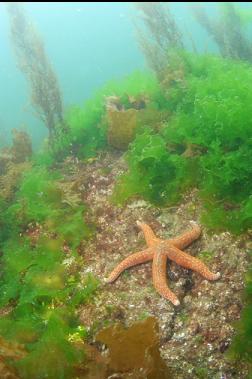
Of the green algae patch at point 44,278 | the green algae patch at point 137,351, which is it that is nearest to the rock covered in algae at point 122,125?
the green algae patch at point 44,278

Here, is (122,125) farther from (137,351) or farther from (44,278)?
(137,351)

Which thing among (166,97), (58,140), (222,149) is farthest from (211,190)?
(58,140)

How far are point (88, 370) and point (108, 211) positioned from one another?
332 cm

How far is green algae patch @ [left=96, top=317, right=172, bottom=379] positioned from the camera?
12.3 feet

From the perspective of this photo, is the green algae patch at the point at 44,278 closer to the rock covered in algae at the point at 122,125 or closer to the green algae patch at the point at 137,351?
the green algae patch at the point at 137,351

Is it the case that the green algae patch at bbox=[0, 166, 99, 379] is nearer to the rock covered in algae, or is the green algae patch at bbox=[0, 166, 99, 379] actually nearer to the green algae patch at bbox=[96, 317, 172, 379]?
the green algae patch at bbox=[96, 317, 172, 379]

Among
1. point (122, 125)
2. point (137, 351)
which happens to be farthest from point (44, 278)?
point (122, 125)

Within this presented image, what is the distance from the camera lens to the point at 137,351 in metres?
3.85

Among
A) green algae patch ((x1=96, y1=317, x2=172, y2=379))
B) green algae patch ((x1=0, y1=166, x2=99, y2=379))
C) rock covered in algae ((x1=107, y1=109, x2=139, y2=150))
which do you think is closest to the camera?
green algae patch ((x1=96, y1=317, x2=172, y2=379))

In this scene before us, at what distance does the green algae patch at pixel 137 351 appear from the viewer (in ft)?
12.3

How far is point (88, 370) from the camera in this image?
13.2 ft

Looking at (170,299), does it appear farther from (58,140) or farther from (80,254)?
(58,140)

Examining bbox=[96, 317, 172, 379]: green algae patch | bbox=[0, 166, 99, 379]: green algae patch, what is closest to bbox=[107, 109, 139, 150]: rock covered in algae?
bbox=[0, 166, 99, 379]: green algae patch

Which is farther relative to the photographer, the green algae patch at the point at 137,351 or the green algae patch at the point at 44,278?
the green algae patch at the point at 44,278
